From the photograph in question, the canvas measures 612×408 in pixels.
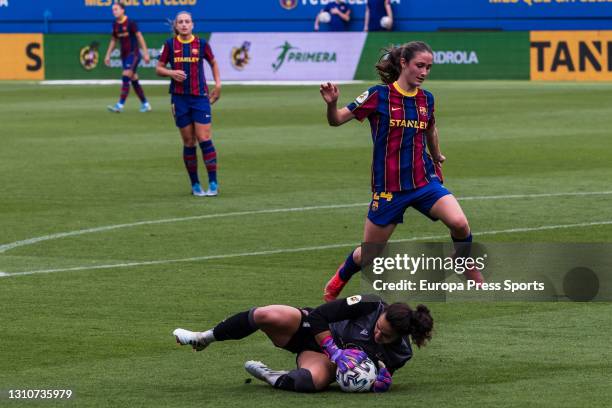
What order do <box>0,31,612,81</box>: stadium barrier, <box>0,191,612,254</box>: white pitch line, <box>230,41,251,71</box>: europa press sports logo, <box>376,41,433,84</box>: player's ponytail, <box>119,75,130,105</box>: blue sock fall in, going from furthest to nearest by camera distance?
<box>230,41,251,71</box>: europa press sports logo, <box>0,31,612,81</box>: stadium barrier, <box>119,75,130,105</box>: blue sock, <box>0,191,612,254</box>: white pitch line, <box>376,41,433,84</box>: player's ponytail

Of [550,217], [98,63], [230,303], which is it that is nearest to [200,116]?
[550,217]

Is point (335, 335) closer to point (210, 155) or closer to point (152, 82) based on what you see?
point (210, 155)

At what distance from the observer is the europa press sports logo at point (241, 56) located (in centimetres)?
4225

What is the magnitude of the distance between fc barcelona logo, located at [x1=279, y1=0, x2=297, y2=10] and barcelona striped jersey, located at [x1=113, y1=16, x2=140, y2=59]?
15.2m

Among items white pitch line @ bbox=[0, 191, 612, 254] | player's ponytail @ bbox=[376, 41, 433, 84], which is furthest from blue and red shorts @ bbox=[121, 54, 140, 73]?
player's ponytail @ bbox=[376, 41, 433, 84]

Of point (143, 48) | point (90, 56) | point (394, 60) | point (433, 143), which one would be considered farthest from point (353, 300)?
point (90, 56)

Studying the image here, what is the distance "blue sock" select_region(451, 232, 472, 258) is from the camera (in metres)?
11.4

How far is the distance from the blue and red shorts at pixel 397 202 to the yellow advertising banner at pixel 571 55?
28421 millimetres

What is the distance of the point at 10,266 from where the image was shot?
43.8ft

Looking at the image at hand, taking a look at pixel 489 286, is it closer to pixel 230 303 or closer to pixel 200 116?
pixel 230 303

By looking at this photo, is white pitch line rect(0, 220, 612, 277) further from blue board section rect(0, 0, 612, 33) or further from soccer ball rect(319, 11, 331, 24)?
soccer ball rect(319, 11, 331, 24)

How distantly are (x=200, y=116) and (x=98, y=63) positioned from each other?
27.2 m

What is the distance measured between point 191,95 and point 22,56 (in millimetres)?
28845

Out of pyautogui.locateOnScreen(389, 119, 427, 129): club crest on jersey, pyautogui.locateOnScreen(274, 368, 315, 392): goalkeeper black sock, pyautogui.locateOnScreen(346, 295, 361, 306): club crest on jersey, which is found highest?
pyautogui.locateOnScreen(389, 119, 427, 129): club crest on jersey
